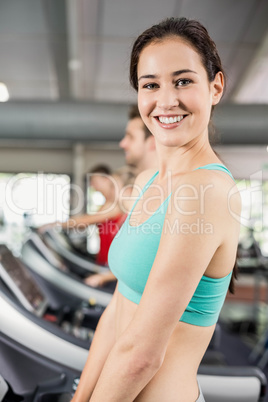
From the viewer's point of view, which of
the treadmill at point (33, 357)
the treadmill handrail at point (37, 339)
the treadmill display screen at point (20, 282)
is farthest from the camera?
the treadmill display screen at point (20, 282)

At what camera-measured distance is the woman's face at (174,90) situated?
72cm

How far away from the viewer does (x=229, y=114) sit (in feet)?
15.9

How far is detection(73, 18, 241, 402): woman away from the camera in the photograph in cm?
67

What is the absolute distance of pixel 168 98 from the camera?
0.73 m

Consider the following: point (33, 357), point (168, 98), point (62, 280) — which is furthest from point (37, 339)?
point (62, 280)

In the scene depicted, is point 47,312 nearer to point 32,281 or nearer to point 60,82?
point 32,281

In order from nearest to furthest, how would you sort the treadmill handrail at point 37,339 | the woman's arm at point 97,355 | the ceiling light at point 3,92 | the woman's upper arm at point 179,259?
the woman's upper arm at point 179,259 → the woman's arm at point 97,355 → the treadmill handrail at point 37,339 → the ceiling light at point 3,92

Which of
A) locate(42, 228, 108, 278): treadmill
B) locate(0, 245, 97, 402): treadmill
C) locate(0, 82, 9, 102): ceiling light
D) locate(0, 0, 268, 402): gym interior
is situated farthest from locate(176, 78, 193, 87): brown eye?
locate(0, 82, 9, 102): ceiling light

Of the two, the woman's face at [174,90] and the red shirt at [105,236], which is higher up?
the woman's face at [174,90]

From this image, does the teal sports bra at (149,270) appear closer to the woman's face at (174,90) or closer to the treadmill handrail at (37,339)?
the woman's face at (174,90)

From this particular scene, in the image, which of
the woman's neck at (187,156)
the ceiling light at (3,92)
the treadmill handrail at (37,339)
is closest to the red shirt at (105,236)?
the treadmill handrail at (37,339)

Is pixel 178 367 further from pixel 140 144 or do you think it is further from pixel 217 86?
pixel 140 144

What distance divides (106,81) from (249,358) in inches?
152

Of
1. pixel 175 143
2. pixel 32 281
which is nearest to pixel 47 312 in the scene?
pixel 32 281
